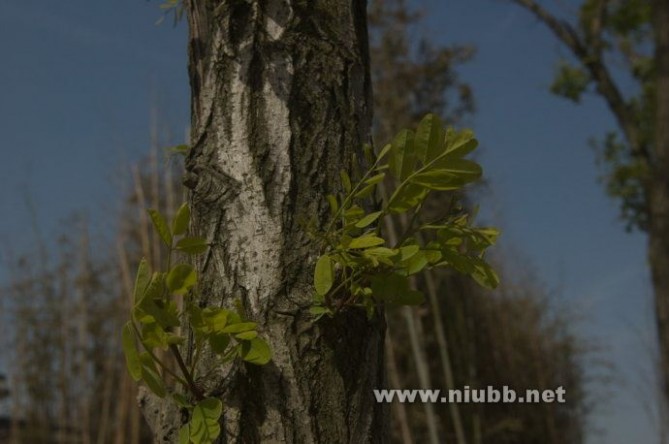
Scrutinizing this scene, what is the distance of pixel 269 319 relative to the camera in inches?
17.7

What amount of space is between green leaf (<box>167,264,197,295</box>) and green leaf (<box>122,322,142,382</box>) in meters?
0.03

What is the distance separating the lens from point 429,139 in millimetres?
446

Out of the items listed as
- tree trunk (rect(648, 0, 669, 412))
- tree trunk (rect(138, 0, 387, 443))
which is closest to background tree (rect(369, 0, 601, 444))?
tree trunk (rect(648, 0, 669, 412))

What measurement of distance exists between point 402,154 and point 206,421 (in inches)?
8.2

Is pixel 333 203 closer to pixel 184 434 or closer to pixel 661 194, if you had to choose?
pixel 184 434

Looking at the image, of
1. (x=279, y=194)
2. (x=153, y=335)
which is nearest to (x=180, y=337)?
(x=153, y=335)

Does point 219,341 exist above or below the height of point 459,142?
below

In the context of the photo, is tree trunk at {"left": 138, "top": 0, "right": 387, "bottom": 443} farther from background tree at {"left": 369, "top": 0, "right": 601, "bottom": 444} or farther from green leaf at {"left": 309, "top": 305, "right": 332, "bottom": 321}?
background tree at {"left": 369, "top": 0, "right": 601, "bottom": 444}

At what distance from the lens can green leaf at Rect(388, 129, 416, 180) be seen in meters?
0.45

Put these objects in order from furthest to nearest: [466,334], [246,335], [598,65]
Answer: [598,65], [466,334], [246,335]

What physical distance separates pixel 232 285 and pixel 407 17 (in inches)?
125

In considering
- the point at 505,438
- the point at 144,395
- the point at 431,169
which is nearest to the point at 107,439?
the point at 505,438

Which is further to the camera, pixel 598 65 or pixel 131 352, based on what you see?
pixel 598 65

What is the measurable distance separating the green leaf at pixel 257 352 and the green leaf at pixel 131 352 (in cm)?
7
